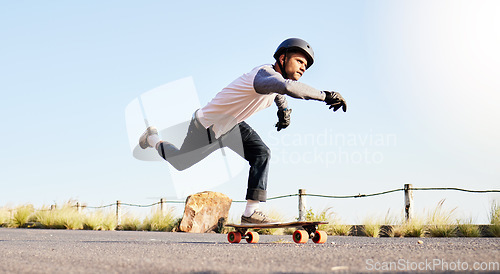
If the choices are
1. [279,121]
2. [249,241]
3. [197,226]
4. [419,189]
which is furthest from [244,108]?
[197,226]

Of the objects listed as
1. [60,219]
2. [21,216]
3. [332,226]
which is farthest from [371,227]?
[21,216]

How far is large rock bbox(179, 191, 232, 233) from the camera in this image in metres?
13.2

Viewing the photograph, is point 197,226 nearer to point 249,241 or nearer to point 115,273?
point 249,241

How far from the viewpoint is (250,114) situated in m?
5.75

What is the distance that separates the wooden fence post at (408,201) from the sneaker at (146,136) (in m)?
6.98

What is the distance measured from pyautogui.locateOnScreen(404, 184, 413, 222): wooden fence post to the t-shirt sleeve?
727 centimetres

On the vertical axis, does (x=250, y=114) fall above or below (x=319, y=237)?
above

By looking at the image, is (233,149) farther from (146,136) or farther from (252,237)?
(146,136)

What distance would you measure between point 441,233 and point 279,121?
19.3 feet

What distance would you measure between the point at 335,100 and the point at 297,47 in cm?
88

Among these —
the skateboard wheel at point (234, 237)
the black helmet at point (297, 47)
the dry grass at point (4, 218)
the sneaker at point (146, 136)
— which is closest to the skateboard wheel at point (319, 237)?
the skateboard wheel at point (234, 237)

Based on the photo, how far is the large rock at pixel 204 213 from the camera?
1316cm

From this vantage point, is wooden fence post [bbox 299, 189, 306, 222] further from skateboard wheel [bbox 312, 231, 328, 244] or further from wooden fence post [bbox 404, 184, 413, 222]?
skateboard wheel [bbox 312, 231, 328, 244]

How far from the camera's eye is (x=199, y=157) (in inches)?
240
